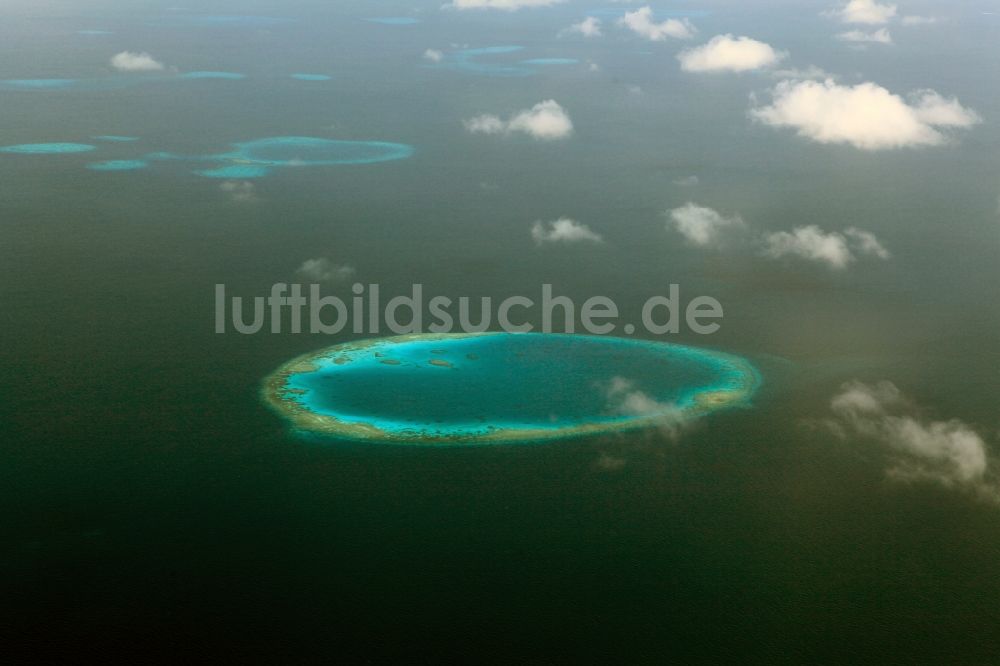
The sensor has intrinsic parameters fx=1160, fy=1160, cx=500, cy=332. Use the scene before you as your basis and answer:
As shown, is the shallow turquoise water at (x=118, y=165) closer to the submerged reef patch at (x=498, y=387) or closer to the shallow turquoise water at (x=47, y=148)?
the shallow turquoise water at (x=47, y=148)

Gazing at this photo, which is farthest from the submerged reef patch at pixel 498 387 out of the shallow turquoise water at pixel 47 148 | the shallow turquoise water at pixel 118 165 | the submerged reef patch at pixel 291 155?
the shallow turquoise water at pixel 47 148

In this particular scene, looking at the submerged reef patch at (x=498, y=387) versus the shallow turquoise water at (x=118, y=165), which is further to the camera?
the shallow turquoise water at (x=118, y=165)

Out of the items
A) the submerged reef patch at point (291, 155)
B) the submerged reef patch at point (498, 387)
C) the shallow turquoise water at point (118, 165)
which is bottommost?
the submerged reef patch at point (498, 387)

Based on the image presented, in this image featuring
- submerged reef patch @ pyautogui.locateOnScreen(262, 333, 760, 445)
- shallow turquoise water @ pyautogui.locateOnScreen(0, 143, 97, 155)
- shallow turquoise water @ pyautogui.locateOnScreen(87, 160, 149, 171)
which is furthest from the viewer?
shallow turquoise water @ pyautogui.locateOnScreen(0, 143, 97, 155)

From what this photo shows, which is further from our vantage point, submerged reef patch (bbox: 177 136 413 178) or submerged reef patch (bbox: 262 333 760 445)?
submerged reef patch (bbox: 177 136 413 178)

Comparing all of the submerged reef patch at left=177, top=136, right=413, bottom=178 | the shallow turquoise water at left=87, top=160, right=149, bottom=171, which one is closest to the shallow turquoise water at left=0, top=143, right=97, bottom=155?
the shallow turquoise water at left=87, top=160, right=149, bottom=171

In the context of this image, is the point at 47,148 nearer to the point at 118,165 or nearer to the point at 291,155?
the point at 118,165

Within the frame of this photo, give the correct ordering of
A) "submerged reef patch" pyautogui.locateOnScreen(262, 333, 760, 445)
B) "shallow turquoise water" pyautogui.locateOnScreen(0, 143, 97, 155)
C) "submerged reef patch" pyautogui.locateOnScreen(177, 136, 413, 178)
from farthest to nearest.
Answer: "shallow turquoise water" pyautogui.locateOnScreen(0, 143, 97, 155)
"submerged reef patch" pyautogui.locateOnScreen(177, 136, 413, 178)
"submerged reef patch" pyautogui.locateOnScreen(262, 333, 760, 445)

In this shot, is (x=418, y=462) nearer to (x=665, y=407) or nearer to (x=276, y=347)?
(x=665, y=407)

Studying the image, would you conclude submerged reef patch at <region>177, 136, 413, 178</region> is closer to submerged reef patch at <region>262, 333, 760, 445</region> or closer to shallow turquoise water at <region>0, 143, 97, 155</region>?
shallow turquoise water at <region>0, 143, 97, 155</region>
